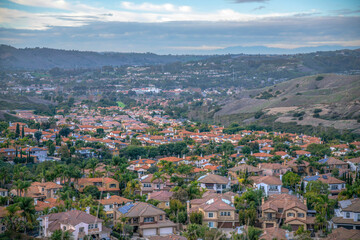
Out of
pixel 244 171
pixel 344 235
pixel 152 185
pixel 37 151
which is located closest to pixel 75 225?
pixel 344 235

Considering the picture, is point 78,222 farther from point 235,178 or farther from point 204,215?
point 235,178

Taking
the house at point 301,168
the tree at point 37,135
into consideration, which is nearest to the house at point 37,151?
the tree at point 37,135

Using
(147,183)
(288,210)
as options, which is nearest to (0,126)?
(147,183)

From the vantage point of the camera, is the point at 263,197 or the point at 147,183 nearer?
the point at 263,197

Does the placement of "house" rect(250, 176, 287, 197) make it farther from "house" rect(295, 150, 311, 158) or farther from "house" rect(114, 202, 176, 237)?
"house" rect(295, 150, 311, 158)

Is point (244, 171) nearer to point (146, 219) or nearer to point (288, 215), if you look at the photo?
point (288, 215)
